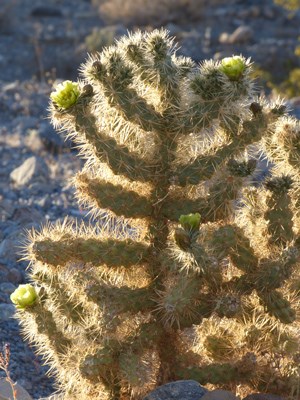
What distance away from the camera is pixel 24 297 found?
393cm

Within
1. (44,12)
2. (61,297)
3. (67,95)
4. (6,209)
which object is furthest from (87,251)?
(44,12)

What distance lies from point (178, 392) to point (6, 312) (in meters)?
1.71

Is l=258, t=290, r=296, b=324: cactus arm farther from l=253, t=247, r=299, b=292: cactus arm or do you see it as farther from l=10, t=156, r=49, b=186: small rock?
l=10, t=156, r=49, b=186: small rock

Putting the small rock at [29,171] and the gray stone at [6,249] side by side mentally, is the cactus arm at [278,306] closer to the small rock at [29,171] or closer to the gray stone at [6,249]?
the gray stone at [6,249]

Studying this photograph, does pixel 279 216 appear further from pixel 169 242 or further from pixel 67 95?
pixel 67 95

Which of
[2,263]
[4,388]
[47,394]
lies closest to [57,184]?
[2,263]

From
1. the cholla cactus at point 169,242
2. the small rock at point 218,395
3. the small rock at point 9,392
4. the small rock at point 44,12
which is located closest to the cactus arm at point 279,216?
the cholla cactus at point 169,242

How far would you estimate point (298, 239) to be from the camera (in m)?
4.02

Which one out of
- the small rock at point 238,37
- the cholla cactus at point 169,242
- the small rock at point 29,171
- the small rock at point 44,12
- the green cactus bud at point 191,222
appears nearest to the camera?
the green cactus bud at point 191,222

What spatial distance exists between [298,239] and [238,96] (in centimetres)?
69

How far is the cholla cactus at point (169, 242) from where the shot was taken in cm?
390

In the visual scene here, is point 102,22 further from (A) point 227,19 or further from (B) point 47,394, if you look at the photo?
(B) point 47,394

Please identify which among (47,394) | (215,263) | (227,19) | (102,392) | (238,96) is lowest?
(47,394)

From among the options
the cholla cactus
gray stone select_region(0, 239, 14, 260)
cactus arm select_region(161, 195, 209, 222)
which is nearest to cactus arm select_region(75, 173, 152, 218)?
the cholla cactus
